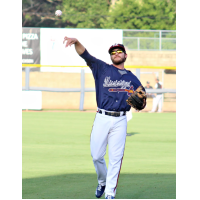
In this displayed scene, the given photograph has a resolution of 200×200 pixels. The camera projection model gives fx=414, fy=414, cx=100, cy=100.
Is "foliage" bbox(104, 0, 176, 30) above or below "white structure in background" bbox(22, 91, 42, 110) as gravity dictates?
above

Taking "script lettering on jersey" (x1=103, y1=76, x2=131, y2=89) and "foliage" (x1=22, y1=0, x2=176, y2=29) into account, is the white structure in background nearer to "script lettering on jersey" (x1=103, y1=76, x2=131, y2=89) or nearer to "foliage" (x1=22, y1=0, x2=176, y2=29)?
"script lettering on jersey" (x1=103, y1=76, x2=131, y2=89)

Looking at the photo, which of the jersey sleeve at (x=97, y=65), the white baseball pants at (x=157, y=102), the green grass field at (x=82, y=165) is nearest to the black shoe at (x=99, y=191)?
the green grass field at (x=82, y=165)

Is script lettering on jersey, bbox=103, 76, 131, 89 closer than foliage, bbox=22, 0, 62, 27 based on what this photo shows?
Yes

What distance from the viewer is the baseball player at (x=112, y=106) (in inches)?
213

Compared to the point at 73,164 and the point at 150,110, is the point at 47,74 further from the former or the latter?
the point at 73,164

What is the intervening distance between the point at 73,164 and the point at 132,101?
9.33 ft

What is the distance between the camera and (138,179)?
672 cm

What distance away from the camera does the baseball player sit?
213 inches

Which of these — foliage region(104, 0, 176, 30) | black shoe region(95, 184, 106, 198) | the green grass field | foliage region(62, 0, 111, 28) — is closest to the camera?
black shoe region(95, 184, 106, 198)

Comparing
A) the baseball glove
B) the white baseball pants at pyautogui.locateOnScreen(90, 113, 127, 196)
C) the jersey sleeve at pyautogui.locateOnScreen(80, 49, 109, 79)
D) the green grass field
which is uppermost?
the jersey sleeve at pyautogui.locateOnScreen(80, 49, 109, 79)

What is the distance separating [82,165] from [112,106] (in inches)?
103

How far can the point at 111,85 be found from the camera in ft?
17.9

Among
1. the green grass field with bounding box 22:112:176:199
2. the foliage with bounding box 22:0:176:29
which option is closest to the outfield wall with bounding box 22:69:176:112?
the green grass field with bounding box 22:112:176:199

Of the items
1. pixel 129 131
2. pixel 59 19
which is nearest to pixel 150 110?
pixel 129 131
